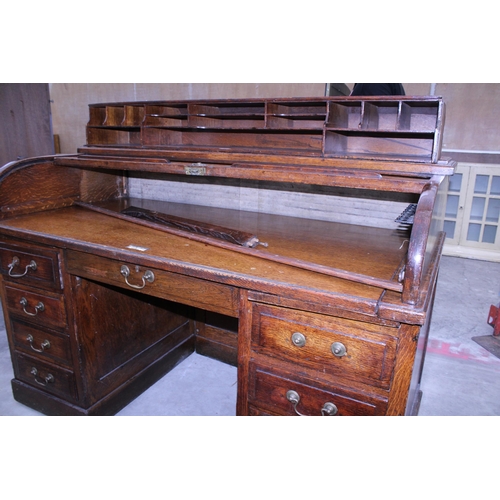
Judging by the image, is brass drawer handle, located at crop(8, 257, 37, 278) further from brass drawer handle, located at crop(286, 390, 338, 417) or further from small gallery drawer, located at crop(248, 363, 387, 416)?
brass drawer handle, located at crop(286, 390, 338, 417)

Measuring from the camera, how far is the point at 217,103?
1.90 m

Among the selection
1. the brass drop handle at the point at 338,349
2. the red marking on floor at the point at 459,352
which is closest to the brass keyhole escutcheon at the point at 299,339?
the brass drop handle at the point at 338,349

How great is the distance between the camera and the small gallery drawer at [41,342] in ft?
6.81

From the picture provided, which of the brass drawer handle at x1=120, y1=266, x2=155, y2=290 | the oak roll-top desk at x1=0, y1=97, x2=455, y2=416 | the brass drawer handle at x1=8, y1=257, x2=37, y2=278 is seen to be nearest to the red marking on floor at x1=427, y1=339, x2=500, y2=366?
the oak roll-top desk at x1=0, y1=97, x2=455, y2=416

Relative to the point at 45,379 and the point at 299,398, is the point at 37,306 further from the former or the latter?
the point at 299,398

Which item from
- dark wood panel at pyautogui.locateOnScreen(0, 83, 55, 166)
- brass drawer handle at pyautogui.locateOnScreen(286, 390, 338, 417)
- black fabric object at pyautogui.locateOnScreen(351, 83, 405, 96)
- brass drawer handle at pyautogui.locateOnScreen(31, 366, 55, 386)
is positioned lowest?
brass drawer handle at pyautogui.locateOnScreen(31, 366, 55, 386)

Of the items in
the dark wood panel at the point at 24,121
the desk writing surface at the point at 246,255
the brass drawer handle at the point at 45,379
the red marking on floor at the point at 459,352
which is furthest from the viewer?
the dark wood panel at the point at 24,121

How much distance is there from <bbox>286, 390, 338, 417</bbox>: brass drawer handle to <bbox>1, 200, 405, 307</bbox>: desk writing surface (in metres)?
0.42

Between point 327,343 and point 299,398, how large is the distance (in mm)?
256

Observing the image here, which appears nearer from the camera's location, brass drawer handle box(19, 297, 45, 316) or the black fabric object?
brass drawer handle box(19, 297, 45, 316)

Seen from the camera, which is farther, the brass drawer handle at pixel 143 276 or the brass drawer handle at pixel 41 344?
the brass drawer handle at pixel 41 344

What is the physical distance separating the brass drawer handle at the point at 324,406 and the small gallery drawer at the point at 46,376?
1.22 m

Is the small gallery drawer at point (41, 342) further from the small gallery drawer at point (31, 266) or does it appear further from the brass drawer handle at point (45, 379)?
the small gallery drawer at point (31, 266)

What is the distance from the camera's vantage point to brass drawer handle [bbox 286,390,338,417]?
4.63 ft
